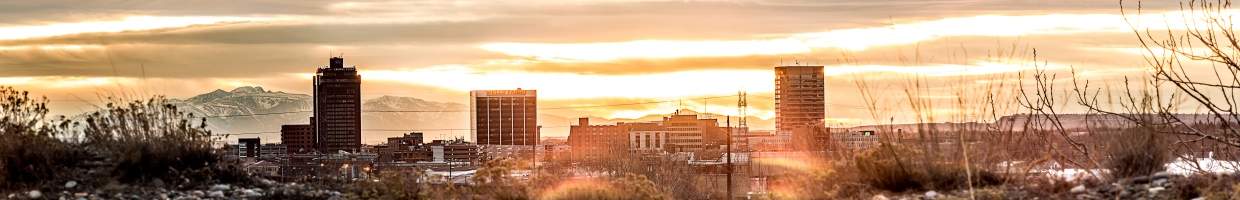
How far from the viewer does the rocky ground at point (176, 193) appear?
429 inches

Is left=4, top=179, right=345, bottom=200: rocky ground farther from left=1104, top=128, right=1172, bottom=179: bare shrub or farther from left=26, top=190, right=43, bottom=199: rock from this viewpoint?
left=1104, top=128, right=1172, bottom=179: bare shrub

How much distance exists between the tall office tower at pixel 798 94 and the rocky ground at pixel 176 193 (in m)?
41.9

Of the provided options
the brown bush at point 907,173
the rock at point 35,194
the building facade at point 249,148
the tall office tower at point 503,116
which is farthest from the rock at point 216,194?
the tall office tower at point 503,116

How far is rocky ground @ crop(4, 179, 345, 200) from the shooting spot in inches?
429

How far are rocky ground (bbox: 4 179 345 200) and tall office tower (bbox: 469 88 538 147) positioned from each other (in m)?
140

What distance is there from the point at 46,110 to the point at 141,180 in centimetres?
174

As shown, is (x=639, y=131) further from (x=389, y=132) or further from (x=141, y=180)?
(x=141, y=180)

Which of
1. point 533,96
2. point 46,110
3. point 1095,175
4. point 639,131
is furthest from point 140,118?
point 533,96

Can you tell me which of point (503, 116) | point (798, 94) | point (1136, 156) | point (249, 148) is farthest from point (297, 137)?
point (1136, 156)

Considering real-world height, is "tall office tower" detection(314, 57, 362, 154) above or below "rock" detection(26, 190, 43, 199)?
above

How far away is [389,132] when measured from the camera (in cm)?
15125

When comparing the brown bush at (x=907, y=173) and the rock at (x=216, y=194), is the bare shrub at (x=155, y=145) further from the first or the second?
the brown bush at (x=907, y=173)

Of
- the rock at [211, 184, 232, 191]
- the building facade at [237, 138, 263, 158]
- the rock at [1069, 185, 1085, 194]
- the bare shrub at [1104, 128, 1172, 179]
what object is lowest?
the rock at [1069, 185, 1085, 194]

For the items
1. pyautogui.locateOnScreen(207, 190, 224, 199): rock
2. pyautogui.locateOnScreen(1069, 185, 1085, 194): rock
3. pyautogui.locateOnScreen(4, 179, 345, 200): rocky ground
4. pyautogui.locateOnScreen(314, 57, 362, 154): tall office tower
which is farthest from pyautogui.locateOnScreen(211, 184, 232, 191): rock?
pyautogui.locateOnScreen(314, 57, 362, 154): tall office tower
